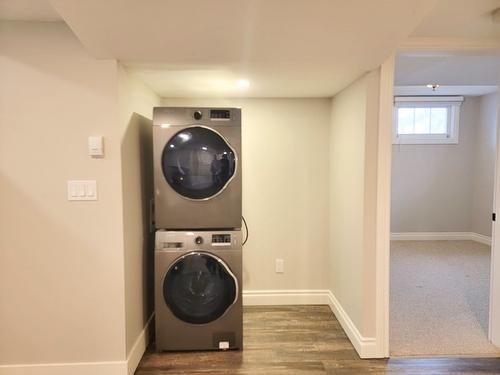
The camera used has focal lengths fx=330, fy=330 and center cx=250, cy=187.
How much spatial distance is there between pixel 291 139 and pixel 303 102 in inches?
14.2

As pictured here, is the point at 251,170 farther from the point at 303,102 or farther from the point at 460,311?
the point at 460,311

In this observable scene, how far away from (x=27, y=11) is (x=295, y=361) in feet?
8.73

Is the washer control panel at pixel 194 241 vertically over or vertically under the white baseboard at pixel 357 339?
over

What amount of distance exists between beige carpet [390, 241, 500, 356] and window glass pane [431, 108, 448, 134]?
1.96 metres

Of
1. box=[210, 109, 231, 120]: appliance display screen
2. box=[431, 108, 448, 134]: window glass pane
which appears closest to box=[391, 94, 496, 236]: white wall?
box=[431, 108, 448, 134]: window glass pane

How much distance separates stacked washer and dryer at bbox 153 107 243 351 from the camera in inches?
90.5

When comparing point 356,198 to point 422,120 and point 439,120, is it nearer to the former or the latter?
point 422,120

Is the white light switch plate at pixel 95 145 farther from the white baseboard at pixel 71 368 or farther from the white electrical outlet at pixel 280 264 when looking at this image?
the white electrical outlet at pixel 280 264

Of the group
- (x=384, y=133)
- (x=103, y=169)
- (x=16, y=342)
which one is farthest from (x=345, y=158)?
(x=16, y=342)

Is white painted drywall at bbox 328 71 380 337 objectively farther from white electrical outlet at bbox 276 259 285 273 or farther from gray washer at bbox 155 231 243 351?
gray washer at bbox 155 231 243 351

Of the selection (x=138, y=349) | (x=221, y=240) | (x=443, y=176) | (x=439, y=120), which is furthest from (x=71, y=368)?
(x=439, y=120)

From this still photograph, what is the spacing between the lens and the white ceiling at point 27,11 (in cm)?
171

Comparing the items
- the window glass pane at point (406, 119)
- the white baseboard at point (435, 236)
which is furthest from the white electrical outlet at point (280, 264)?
the window glass pane at point (406, 119)

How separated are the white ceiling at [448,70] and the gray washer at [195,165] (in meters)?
1.70
